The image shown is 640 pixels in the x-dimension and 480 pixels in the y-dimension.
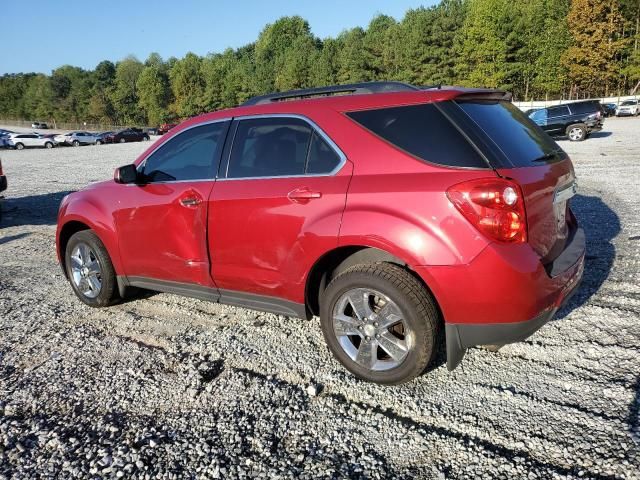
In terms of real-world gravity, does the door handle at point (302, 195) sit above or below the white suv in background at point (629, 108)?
above

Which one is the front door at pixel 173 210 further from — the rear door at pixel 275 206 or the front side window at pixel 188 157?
the rear door at pixel 275 206

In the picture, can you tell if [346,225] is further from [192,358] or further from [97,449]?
[97,449]

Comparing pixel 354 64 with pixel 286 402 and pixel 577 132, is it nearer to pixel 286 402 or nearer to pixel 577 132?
pixel 577 132

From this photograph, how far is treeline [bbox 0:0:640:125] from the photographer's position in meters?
58.2

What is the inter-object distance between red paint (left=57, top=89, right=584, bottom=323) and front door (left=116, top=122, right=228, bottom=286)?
0.01 m

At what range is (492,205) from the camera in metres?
2.76

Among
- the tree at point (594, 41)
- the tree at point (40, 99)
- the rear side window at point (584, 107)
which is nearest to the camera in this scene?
the rear side window at point (584, 107)

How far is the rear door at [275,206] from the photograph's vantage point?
3.25 m

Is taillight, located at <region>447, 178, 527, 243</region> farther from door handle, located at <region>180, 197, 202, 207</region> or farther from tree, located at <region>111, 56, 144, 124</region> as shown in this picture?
tree, located at <region>111, 56, 144, 124</region>

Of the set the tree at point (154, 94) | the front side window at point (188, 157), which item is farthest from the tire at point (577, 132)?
the tree at point (154, 94)

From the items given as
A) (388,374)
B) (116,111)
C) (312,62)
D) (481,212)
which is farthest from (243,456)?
(116,111)

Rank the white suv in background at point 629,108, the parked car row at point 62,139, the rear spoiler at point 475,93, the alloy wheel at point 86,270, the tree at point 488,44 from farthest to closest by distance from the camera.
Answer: the tree at point 488,44 → the parked car row at point 62,139 → the white suv in background at point 629,108 → the alloy wheel at point 86,270 → the rear spoiler at point 475,93

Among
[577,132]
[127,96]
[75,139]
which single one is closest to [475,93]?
[577,132]

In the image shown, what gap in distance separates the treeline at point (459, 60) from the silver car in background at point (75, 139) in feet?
118
